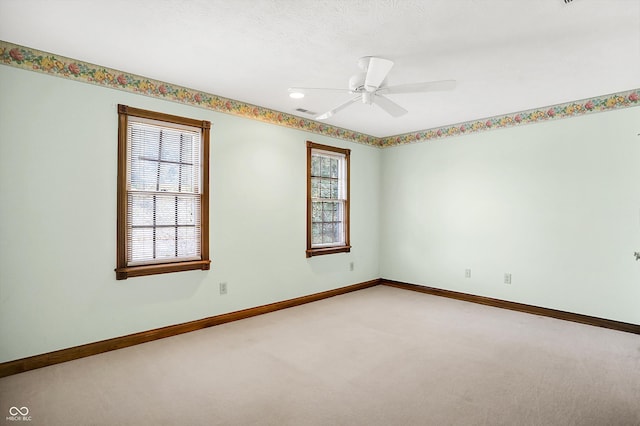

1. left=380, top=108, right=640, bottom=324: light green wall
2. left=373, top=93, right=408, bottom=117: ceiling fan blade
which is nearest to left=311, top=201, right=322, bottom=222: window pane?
left=380, top=108, right=640, bottom=324: light green wall

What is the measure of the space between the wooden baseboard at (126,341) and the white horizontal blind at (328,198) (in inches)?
43.6

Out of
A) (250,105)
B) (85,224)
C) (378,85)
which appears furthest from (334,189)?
(85,224)

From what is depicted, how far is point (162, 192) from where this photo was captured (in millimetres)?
3492

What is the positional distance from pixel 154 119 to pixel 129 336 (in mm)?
2147

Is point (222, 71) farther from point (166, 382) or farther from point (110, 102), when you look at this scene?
point (166, 382)

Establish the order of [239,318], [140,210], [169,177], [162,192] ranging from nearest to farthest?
[140,210] < [162,192] < [169,177] < [239,318]

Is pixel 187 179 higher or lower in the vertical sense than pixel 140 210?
higher

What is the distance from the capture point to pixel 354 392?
2.46m

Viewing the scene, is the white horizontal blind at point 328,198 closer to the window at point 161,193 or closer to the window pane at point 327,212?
the window pane at point 327,212

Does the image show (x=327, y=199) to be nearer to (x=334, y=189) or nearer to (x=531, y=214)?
(x=334, y=189)

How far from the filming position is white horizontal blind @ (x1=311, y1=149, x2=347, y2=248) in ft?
17.0

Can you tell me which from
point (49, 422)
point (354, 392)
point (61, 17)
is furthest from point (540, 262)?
point (61, 17)

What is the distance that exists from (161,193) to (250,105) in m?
1.56

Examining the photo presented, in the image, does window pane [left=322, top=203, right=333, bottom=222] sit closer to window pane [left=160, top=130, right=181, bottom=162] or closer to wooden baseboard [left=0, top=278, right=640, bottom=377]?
wooden baseboard [left=0, top=278, right=640, bottom=377]
